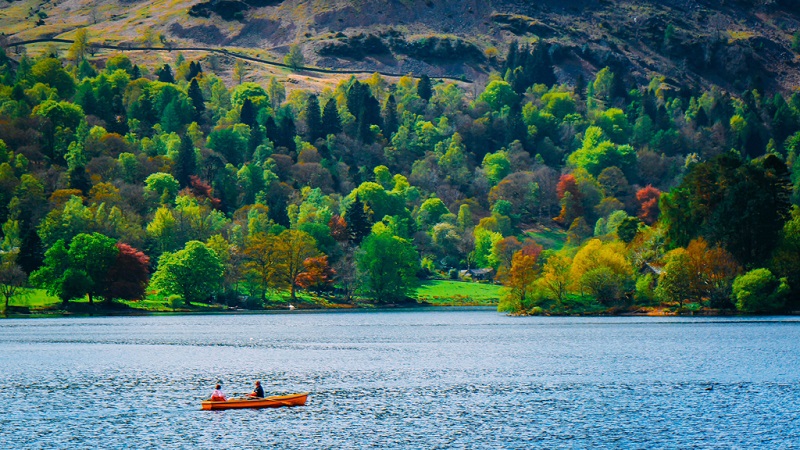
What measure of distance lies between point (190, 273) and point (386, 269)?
34427 millimetres

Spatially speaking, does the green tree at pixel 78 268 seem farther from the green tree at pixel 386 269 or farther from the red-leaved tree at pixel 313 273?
the green tree at pixel 386 269

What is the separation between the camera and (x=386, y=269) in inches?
7234

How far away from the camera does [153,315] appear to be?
526 feet

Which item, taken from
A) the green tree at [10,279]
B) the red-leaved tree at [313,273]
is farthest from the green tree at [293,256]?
the green tree at [10,279]

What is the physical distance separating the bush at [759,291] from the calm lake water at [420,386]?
19.5 feet

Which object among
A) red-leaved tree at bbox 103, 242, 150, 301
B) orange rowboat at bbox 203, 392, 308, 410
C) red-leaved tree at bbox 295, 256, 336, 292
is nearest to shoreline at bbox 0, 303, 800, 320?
red-leaved tree at bbox 103, 242, 150, 301

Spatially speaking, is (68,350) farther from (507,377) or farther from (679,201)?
(679,201)

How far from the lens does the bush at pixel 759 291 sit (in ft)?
441

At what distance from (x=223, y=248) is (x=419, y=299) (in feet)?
123

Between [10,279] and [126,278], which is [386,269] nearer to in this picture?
[126,278]

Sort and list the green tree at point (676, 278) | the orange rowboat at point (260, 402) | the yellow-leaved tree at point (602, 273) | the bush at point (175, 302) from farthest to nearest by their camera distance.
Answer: the bush at point (175, 302) → the yellow-leaved tree at point (602, 273) → the green tree at point (676, 278) → the orange rowboat at point (260, 402)

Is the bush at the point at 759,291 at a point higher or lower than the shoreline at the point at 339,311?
higher

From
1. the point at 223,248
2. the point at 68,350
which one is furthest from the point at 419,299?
the point at 68,350

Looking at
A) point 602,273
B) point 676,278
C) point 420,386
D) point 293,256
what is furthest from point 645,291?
point 420,386
